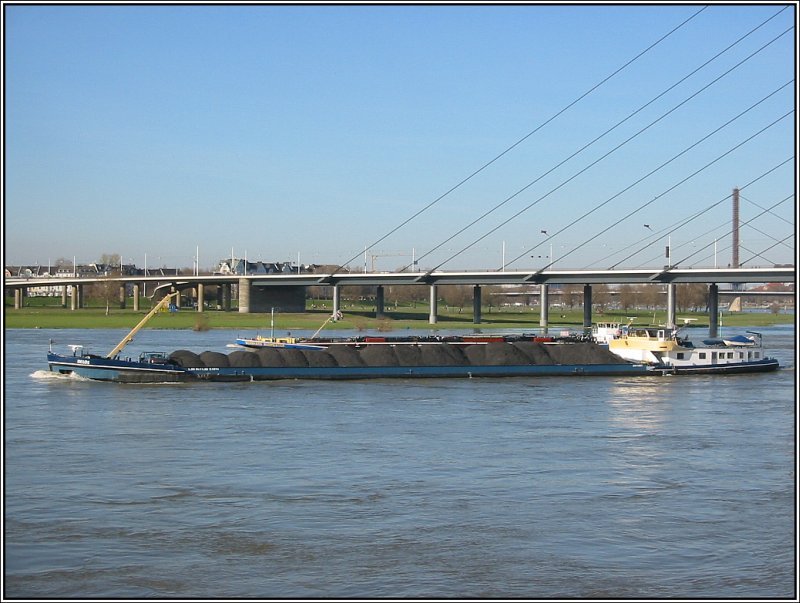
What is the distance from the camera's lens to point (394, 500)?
20.2 meters

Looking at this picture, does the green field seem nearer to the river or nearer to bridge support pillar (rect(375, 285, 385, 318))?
bridge support pillar (rect(375, 285, 385, 318))

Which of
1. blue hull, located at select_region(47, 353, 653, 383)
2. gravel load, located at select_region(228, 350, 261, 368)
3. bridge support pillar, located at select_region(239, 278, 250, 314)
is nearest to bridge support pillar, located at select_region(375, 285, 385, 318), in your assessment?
bridge support pillar, located at select_region(239, 278, 250, 314)

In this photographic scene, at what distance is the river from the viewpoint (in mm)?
15242

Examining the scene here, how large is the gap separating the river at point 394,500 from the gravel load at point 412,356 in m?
10.5

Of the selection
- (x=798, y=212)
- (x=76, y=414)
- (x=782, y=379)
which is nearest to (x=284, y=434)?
(x=76, y=414)

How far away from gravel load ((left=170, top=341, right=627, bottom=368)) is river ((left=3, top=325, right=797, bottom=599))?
10.5 metres

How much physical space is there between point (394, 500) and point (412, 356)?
101 feet

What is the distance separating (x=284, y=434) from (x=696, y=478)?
37.8 feet

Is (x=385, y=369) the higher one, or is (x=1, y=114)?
(x=1, y=114)

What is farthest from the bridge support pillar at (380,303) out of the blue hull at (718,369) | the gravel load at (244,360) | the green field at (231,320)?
the gravel load at (244,360)

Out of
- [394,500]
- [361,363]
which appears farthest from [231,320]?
[394,500]

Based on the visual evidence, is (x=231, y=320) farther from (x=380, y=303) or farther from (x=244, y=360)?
(x=244, y=360)

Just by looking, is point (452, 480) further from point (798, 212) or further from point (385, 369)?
point (385, 369)

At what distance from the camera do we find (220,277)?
113 meters
